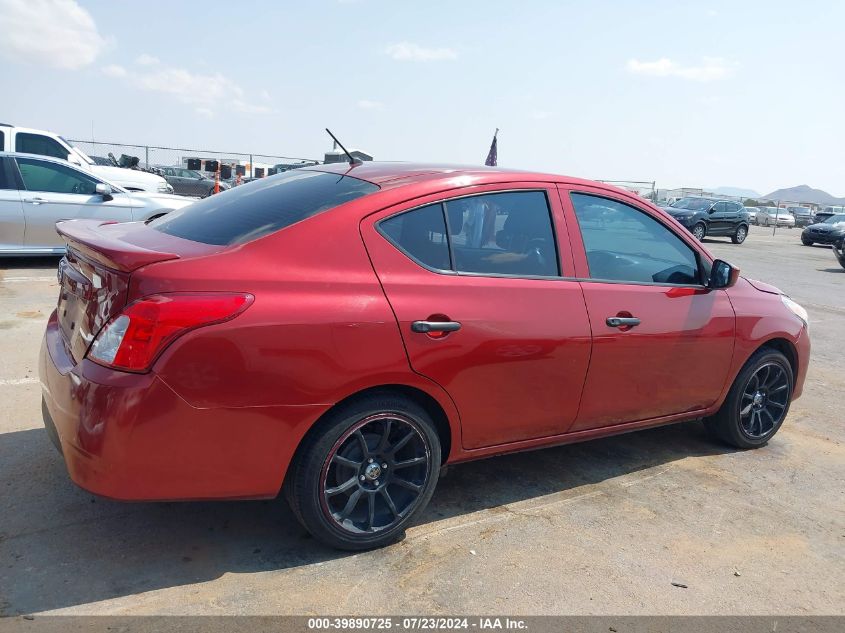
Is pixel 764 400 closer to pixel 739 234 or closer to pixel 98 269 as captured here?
pixel 98 269

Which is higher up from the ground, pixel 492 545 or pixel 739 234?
pixel 739 234

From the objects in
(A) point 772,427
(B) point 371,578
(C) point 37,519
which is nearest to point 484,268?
(B) point 371,578

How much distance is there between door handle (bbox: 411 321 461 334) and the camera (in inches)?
120

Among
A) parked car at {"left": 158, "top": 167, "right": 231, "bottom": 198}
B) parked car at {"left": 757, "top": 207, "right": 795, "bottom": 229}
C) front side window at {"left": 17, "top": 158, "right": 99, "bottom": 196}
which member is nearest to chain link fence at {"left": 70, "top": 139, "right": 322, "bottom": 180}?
parked car at {"left": 158, "top": 167, "right": 231, "bottom": 198}

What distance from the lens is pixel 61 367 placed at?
9.61ft

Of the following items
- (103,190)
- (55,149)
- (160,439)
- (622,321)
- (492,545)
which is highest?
(55,149)

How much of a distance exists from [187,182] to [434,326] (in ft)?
86.2

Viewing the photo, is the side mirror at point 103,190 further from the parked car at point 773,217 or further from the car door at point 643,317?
the parked car at point 773,217

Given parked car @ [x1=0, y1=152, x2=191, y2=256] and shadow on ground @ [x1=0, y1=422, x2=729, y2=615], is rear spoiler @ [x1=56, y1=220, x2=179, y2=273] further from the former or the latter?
parked car @ [x1=0, y1=152, x2=191, y2=256]

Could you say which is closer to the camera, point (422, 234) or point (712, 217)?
point (422, 234)

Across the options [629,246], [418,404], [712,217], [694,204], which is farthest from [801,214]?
[418,404]

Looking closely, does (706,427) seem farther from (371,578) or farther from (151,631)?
(151,631)

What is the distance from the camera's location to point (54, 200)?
9594mm

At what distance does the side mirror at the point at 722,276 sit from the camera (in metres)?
4.23
